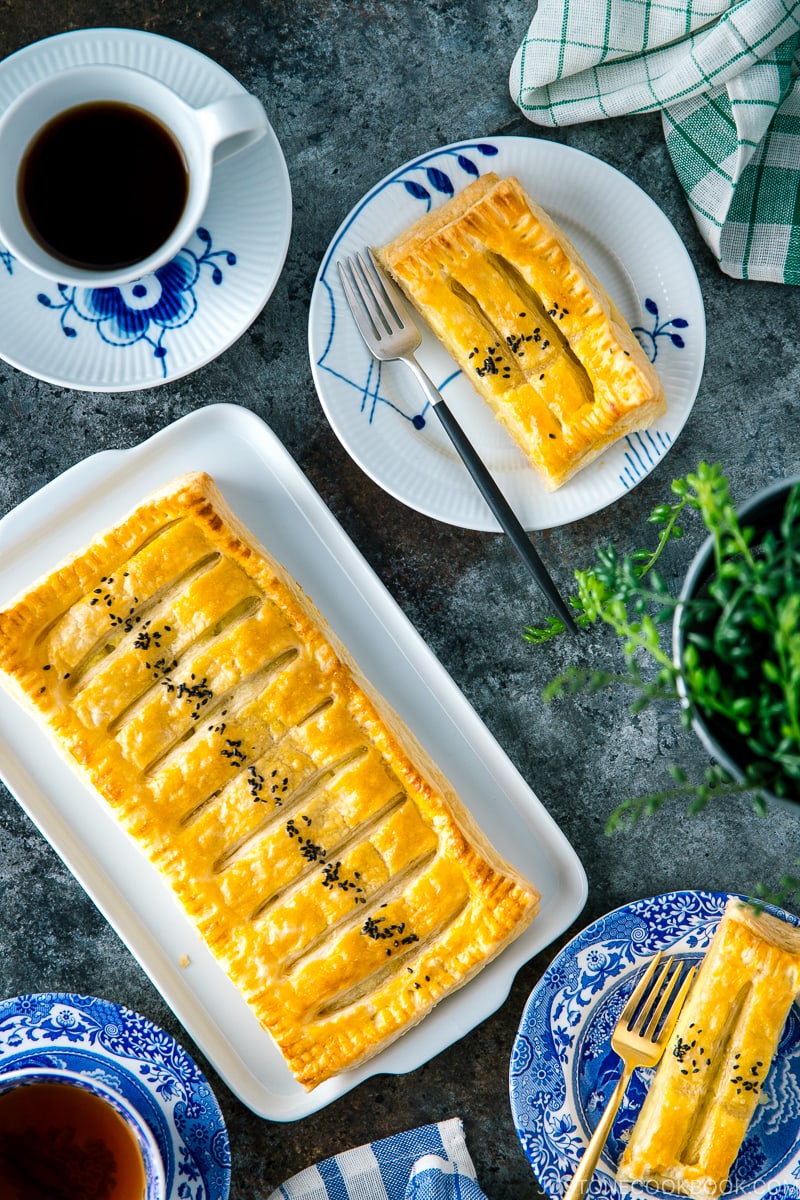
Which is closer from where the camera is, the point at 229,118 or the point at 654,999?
the point at 229,118

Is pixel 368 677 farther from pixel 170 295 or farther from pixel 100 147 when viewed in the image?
pixel 100 147

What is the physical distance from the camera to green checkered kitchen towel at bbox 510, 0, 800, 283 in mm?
2469

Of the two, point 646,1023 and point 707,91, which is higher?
point 707,91

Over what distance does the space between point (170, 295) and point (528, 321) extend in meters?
0.87

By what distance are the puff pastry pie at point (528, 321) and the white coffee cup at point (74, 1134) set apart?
1.77 m

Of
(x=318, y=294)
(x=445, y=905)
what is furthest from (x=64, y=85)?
(x=445, y=905)

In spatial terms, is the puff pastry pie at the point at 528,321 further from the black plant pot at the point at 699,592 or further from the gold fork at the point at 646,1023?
the gold fork at the point at 646,1023

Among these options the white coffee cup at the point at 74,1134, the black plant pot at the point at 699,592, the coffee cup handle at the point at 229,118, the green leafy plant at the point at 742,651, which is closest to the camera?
the green leafy plant at the point at 742,651

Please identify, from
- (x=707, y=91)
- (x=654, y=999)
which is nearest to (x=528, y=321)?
(x=707, y=91)

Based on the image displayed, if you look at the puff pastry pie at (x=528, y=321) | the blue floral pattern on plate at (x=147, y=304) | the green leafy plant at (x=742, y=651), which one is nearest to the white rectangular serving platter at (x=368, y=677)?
the blue floral pattern on plate at (x=147, y=304)

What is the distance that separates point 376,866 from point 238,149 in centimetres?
167

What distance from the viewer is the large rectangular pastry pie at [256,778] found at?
2.35 metres

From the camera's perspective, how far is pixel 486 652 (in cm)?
271

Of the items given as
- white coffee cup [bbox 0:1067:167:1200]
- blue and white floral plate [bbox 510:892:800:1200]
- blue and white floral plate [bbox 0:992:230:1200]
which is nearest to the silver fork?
blue and white floral plate [bbox 510:892:800:1200]
